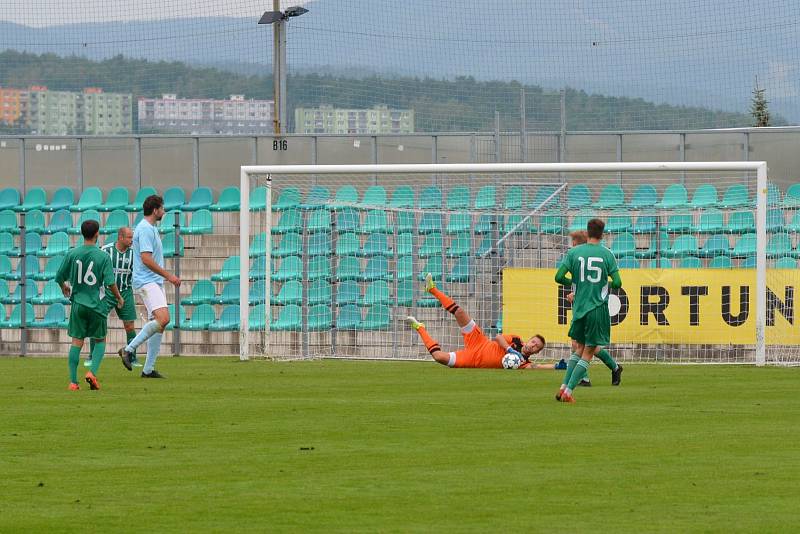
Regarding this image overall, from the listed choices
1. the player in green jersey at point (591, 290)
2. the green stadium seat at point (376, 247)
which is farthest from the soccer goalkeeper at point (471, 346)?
the player in green jersey at point (591, 290)

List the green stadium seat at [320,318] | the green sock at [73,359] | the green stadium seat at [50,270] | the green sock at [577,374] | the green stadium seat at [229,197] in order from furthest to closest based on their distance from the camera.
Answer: the green stadium seat at [229,197], the green stadium seat at [50,270], the green stadium seat at [320,318], the green sock at [73,359], the green sock at [577,374]

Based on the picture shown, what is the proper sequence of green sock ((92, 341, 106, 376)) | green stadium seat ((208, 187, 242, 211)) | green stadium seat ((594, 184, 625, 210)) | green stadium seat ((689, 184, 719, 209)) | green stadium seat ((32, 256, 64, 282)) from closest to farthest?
green sock ((92, 341, 106, 376))
green stadium seat ((594, 184, 625, 210))
green stadium seat ((689, 184, 719, 209))
green stadium seat ((32, 256, 64, 282))
green stadium seat ((208, 187, 242, 211))

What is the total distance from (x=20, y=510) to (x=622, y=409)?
21.3 ft

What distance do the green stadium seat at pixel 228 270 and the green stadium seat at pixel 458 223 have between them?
3.95m

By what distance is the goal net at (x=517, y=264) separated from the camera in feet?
64.9

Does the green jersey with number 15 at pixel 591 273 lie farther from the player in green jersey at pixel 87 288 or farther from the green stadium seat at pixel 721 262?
the green stadium seat at pixel 721 262

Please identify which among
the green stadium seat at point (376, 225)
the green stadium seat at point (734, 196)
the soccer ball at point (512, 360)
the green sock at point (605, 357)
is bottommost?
the soccer ball at point (512, 360)

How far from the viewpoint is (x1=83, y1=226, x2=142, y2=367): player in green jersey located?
57.8 ft

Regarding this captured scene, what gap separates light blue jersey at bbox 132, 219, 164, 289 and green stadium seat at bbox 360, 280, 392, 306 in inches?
212

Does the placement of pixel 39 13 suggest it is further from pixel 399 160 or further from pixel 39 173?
pixel 399 160

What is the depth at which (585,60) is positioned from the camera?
97.3 ft

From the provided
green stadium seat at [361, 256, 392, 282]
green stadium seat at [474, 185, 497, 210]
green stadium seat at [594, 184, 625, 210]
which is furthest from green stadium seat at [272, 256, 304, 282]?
green stadium seat at [594, 184, 625, 210]

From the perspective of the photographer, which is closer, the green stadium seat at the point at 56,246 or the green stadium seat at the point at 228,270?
the green stadium seat at the point at 228,270

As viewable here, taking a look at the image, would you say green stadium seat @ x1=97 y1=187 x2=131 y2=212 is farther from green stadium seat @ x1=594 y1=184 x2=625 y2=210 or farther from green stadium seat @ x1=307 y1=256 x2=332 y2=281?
green stadium seat @ x1=594 y1=184 x2=625 y2=210
